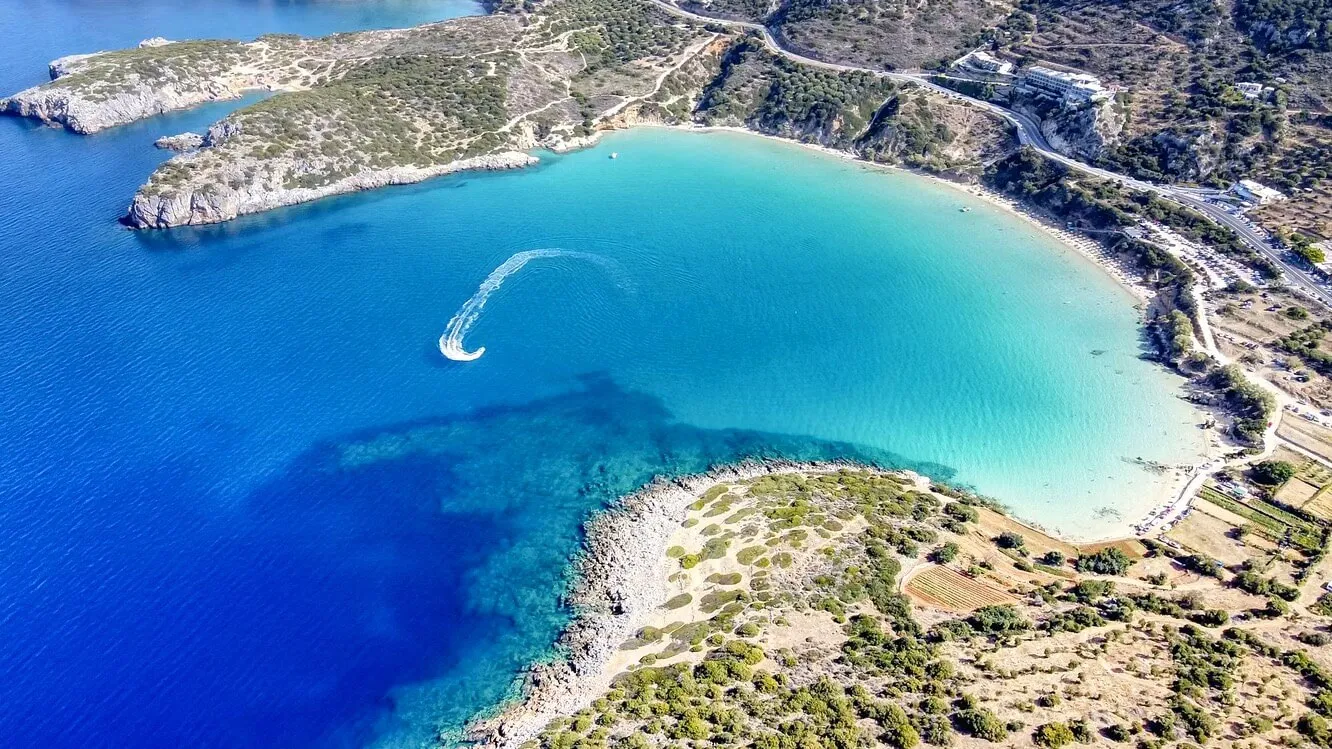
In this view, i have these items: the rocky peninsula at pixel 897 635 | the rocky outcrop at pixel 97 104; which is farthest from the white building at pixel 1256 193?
the rocky outcrop at pixel 97 104

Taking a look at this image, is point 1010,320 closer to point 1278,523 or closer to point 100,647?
point 1278,523

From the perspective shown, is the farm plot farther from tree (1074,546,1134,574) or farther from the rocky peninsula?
tree (1074,546,1134,574)

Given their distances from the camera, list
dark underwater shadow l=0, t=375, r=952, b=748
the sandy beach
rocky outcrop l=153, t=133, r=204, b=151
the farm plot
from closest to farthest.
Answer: dark underwater shadow l=0, t=375, r=952, b=748 < the farm plot < the sandy beach < rocky outcrop l=153, t=133, r=204, b=151

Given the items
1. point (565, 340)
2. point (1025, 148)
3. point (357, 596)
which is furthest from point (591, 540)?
point (1025, 148)

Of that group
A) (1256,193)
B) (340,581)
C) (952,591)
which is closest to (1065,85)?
(1256,193)

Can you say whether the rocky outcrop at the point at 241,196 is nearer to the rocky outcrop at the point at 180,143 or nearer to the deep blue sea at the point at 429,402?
the deep blue sea at the point at 429,402

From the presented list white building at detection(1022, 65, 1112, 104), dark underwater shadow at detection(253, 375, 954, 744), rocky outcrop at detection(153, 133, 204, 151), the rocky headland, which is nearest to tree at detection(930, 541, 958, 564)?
dark underwater shadow at detection(253, 375, 954, 744)

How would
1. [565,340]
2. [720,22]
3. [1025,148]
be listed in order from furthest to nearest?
[720,22], [1025,148], [565,340]
